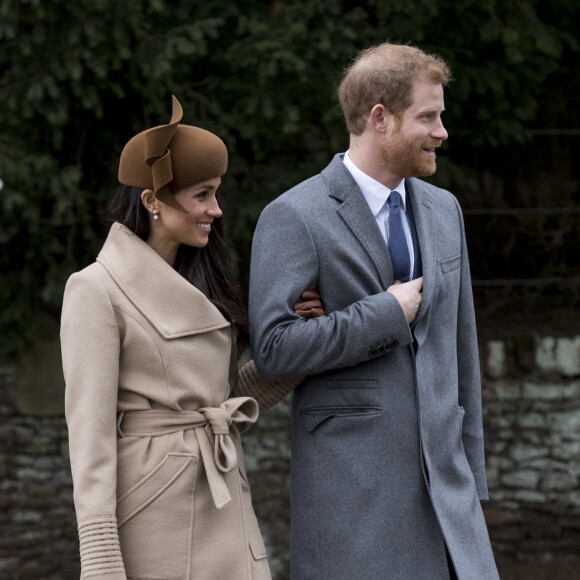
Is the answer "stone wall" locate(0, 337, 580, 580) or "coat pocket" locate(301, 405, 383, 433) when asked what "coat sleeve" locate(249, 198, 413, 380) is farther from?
"stone wall" locate(0, 337, 580, 580)

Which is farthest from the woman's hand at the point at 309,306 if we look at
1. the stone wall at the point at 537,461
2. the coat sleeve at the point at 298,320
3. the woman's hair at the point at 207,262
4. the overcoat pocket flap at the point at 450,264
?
the stone wall at the point at 537,461

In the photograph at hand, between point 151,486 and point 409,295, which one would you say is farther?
point 409,295

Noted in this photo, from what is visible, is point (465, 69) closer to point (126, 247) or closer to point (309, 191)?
point (309, 191)

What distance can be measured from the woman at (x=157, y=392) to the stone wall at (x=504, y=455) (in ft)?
12.4

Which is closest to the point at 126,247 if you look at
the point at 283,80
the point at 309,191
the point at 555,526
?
the point at 309,191

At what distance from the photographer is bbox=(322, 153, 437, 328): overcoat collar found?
2.80 m

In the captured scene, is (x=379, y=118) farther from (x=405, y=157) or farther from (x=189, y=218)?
(x=189, y=218)

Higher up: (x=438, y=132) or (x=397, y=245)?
(x=438, y=132)

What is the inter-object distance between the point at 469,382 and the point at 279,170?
3261 mm

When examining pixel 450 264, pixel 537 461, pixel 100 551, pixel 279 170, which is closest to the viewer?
pixel 100 551

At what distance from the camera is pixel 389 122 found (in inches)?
111

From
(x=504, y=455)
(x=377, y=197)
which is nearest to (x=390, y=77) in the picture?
(x=377, y=197)

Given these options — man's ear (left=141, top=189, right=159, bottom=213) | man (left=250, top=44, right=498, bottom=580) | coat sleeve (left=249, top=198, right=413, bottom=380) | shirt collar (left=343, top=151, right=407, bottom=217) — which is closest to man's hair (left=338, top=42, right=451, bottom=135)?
man (left=250, top=44, right=498, bottom=580)

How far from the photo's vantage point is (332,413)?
2.79 metres
